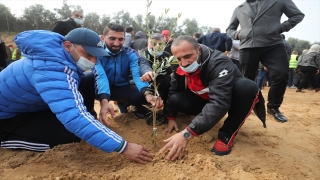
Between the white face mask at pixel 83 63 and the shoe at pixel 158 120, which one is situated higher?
the white face mask at pixel 83 63

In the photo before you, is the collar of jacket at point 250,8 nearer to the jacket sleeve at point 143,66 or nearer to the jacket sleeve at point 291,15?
the jacket sleeve at point 291,15

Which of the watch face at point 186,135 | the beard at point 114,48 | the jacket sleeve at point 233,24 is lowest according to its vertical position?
the watch face at point 186,135

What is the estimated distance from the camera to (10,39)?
2080 cm

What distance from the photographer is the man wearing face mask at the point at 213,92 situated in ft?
5.85

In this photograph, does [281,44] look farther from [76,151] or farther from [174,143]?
[76,151]

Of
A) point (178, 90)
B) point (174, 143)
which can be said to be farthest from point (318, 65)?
point (174, 143)

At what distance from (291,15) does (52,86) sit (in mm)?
3131

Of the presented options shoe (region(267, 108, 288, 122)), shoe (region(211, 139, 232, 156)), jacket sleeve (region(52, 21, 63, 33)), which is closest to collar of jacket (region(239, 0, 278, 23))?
shoe (region(267, 108, 288, 122))

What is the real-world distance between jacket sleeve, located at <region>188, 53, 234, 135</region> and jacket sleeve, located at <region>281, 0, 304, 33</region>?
1577mm

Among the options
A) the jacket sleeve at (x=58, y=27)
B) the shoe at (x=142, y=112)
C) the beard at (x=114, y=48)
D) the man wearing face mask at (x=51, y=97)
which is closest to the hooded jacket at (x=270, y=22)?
the shoe at (x=142, y=112)

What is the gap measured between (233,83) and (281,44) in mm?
1434

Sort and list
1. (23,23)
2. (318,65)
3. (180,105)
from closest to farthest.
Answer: (180,105)
(318,65)
(23,23)

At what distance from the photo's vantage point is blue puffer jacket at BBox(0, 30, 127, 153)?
1526 mm

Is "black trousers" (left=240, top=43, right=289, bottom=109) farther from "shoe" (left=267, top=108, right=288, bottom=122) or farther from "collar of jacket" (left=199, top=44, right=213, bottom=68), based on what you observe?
"collar of jacket" (left=199, top=44, right=213, bottom=68)
